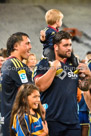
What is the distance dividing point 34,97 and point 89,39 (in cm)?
955

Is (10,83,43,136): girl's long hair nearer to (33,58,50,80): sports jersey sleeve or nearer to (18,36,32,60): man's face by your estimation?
(33,58,50,80): sports jersey sleeve

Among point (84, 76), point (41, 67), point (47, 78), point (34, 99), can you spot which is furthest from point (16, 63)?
point (84, 76)

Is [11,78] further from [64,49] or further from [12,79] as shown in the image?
[64,49]

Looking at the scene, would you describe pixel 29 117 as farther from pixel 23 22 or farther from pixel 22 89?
pixel 23 22

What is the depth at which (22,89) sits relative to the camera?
360cm

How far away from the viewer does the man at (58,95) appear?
3.73 m

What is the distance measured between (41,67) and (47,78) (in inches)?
7.4

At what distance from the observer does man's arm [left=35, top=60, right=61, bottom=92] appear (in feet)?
12.1

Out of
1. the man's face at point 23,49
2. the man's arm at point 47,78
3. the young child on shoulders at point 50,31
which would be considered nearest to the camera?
the man's arm at point 47,78

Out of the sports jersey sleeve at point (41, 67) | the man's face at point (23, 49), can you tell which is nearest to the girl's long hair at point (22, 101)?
the sports jersey sleeve at point (41, 67)

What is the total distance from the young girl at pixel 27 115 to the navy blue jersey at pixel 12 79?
201 mm

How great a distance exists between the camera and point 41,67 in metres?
3.85

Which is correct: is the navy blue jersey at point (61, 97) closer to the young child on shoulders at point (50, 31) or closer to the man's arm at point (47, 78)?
the man's arm at point (47, 78)

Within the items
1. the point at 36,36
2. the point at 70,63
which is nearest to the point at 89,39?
the point at 36,36
